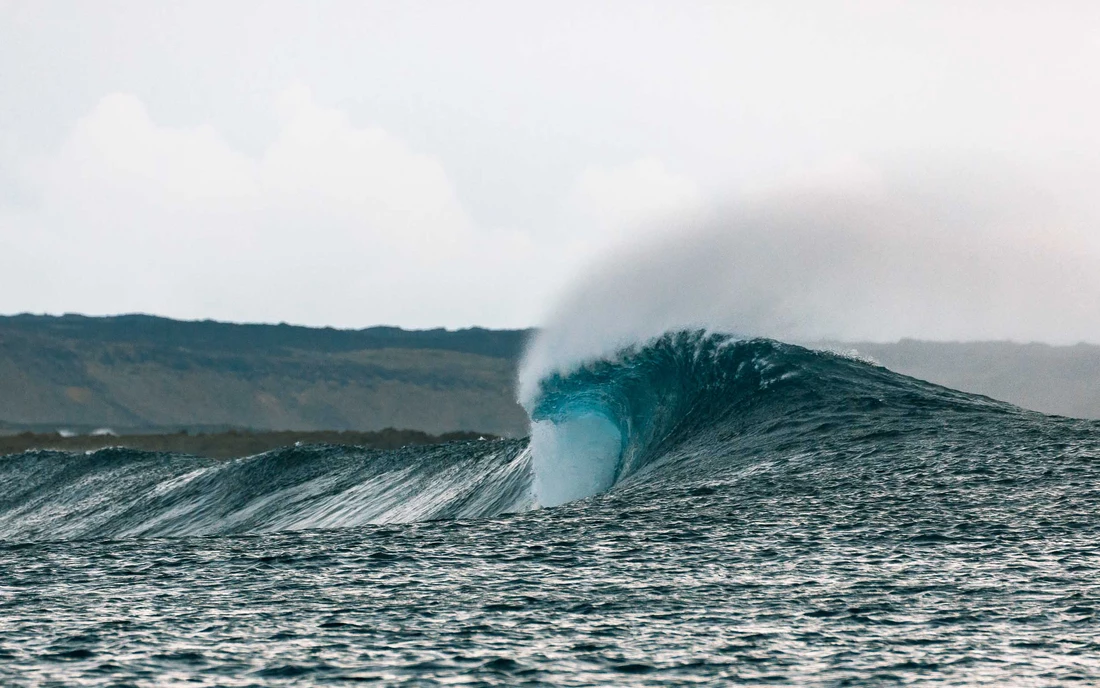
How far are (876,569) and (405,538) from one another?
3588mm

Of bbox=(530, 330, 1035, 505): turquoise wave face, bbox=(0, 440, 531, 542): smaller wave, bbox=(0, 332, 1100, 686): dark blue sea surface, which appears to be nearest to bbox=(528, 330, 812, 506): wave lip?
bbox=(530, 330, 1035, 505): turquoise wave face

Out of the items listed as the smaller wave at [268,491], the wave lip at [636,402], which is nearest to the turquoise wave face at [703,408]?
the wave lip at [636,402]

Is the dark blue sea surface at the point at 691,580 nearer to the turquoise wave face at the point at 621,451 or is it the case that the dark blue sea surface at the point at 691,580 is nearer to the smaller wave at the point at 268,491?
the turquoise wave face at the point at 621,451

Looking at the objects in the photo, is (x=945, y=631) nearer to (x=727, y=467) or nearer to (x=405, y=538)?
(x=405, y=538)

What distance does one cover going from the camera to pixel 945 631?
7492 millimetres

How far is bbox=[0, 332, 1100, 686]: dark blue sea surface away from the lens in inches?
274

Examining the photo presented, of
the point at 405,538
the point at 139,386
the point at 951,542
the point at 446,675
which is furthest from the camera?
the point at 139,386

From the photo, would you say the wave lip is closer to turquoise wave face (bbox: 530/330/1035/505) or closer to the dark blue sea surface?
turquoise wave face (bbox: 530/330/1035/505)

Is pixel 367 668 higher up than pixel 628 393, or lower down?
lower down

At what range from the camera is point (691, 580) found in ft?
29.1

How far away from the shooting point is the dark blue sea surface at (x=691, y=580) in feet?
22.8

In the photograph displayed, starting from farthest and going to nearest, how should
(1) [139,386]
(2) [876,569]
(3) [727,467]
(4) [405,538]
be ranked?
(1) [139,386] < (3) [727,467] < (4) [405,538] < (2) [876,569]

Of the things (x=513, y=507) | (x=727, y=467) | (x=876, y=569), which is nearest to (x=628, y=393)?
(x=513, y=507)

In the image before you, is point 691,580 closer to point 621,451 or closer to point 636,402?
point 621,451
